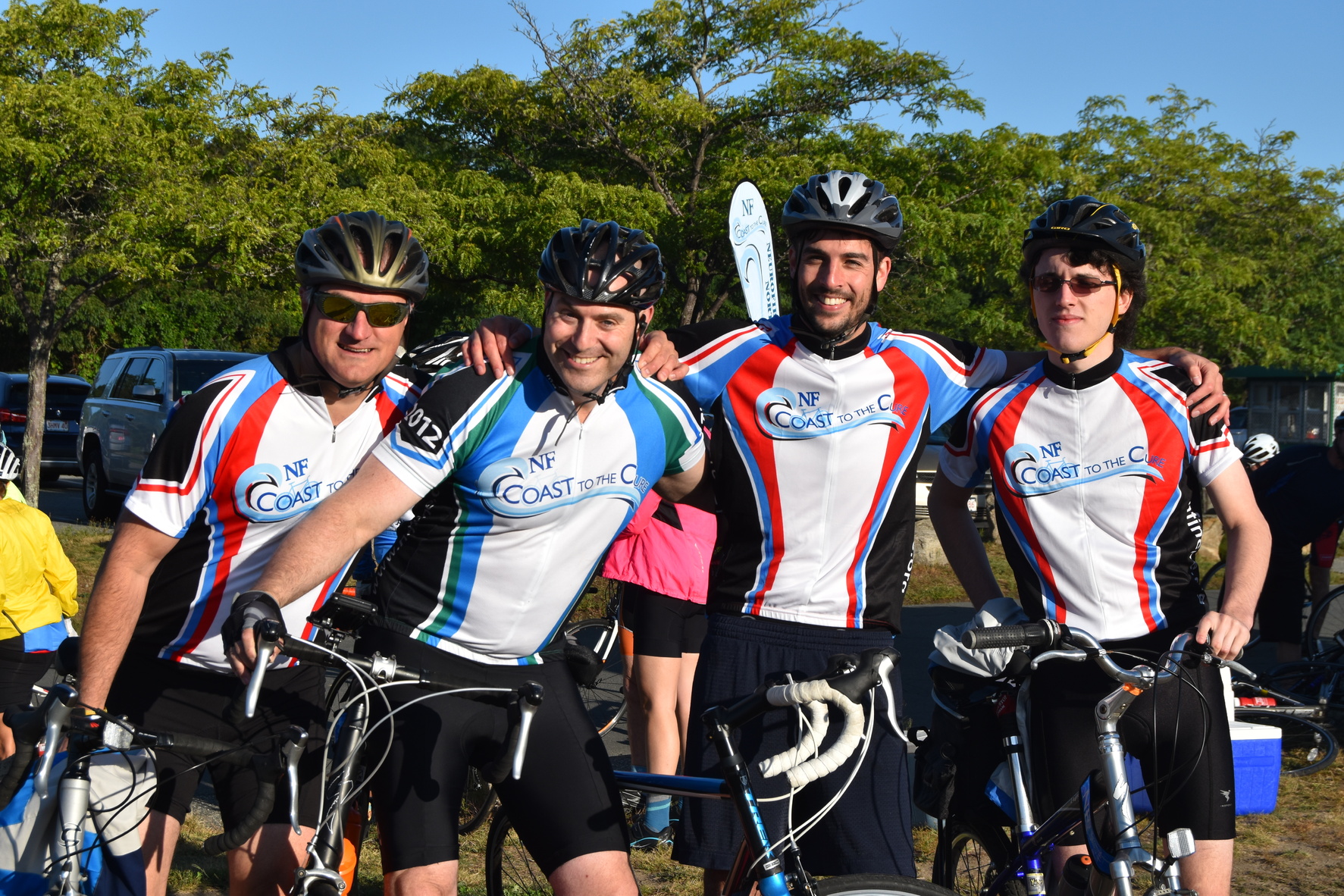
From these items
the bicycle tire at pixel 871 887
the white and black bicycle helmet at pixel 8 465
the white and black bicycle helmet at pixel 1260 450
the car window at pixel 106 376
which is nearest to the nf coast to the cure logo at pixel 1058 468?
the bicycle tire at pixel 871 887

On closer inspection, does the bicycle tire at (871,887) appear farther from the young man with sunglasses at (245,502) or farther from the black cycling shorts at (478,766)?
the young man with sunglasses at (245,502)

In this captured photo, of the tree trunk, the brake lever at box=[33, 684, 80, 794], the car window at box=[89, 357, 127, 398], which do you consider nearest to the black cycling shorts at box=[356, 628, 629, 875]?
the brake lever at box=[33, 684, 80, 794]

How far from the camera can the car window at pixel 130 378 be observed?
16.0m

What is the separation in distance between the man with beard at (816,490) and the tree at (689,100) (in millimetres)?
13347

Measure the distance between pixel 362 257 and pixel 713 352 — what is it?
1026 mm

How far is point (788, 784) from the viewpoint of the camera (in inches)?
123

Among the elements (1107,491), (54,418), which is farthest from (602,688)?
(54,418)

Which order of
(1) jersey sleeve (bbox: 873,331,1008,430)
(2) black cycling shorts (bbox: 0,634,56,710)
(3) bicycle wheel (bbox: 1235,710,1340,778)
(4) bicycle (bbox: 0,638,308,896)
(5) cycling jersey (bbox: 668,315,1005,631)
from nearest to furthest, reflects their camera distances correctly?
(4) bicycle (bbox: 0,638,308,896) → (5) cycling jersey (bbox: 668,315,1005,631) → (1) jersey sleeve (bbox: 873,331,1008,430) → (2) black cycling shorts (bbox: 0,634,56,710) → (3) bicycle wheel (bbox: 1235,710,1340,778)

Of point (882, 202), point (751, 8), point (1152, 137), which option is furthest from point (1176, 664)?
point (1152, 137)

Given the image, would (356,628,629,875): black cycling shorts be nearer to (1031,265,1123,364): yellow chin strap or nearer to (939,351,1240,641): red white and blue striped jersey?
(939,351,1240,641): red white and blue striped jersey

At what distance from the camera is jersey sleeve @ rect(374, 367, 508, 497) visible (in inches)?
110

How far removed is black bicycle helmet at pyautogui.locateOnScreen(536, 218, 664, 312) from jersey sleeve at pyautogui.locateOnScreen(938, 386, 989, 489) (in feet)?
3.70

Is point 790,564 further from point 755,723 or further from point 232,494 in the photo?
point 232,494

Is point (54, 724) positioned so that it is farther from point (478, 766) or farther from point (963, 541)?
point (963, 541)
